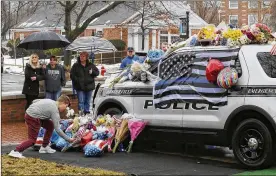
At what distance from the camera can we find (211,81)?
29.4 ft

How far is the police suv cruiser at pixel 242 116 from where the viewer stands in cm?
827

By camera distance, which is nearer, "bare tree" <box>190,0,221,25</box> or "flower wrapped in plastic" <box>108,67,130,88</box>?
"flower wrapped in plastic" <box>108,67,130,88</box>

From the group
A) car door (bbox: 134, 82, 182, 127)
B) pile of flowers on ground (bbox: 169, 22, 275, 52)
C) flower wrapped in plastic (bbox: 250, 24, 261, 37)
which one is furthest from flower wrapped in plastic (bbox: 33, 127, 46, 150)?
flower wrapped in plastic (bbox: 250, 24, 261, 37)

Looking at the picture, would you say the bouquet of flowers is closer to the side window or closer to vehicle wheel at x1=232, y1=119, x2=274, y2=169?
the side window

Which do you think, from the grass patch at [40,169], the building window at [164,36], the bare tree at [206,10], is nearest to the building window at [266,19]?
the bare tree at [206,10]

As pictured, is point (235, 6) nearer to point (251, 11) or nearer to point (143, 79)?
point (251, 11)

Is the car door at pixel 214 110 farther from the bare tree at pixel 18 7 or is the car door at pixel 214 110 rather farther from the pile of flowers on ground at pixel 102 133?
the bare tree at pixel 18 7

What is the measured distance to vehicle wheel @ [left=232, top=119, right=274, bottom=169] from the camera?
820cm

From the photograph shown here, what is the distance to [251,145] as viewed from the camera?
27.5 ft

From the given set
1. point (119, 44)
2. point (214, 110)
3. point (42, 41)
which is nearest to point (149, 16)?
point (119, 44)

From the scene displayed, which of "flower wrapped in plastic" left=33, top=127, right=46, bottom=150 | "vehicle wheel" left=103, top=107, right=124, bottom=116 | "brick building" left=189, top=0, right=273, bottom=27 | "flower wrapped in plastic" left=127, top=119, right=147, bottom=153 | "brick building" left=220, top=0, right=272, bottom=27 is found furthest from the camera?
"brick building" left=189, top=0, right=273, bottom=27

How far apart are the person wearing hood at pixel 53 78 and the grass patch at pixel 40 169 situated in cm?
466

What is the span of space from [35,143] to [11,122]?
4507 millimetres

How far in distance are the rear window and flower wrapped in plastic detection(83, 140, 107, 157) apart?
3.09 m
